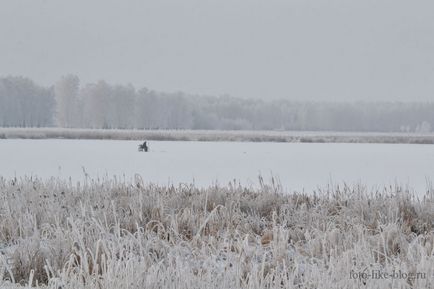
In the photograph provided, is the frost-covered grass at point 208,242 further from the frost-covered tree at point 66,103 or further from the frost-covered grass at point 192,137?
the frost-covered tree at point 66,103

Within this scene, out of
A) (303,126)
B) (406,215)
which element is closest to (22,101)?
(303,126)

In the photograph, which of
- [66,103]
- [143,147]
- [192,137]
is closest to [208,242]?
[143,147]

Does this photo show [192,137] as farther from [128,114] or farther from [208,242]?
[128,114]

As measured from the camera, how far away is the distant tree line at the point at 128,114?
3723 inches

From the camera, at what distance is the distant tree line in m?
94.6

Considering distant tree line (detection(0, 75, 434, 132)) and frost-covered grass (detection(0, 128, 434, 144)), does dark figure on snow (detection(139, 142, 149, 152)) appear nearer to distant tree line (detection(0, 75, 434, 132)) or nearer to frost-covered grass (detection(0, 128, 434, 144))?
frost-covered grass (detection(0, 128, 434, 144))

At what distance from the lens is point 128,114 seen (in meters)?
96.8

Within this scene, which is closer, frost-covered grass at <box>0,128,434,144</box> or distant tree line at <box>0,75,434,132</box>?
frost-covered grass at <box>0,128,434,144</box>

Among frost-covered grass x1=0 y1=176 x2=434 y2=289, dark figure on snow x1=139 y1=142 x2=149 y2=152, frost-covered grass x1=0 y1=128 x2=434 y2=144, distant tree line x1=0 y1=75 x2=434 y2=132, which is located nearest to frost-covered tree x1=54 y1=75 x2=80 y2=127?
distant tree line x1=0 y1=75 x2=434 y2=132

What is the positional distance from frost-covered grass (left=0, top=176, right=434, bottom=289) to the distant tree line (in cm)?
8393

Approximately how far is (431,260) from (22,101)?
102 meters

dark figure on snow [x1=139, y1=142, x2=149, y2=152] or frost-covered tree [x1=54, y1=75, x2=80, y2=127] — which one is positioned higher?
frost-covered tree [x1=54, y1=75, x2=80, y2=127]

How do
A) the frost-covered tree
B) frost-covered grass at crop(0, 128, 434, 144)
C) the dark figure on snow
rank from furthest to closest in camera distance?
1. the frost-covered tree
2. frost-covered grass at crop(0, 128, 434, 144)
3. the dark figure on snow

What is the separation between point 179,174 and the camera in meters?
17.0
